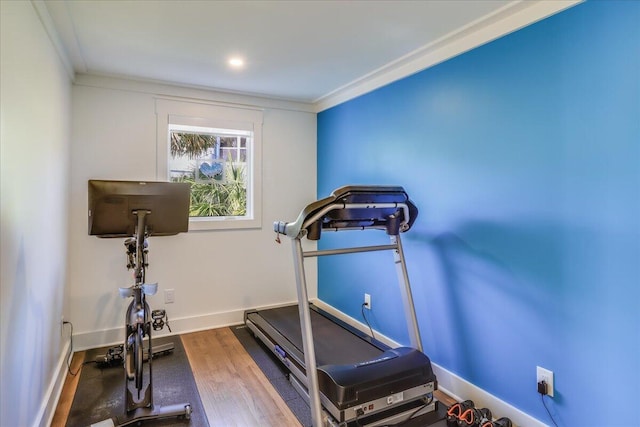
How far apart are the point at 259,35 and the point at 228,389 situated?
238 cm

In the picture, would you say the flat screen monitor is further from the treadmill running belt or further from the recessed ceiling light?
the treadmill running belt

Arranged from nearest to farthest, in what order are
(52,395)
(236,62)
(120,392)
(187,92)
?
(52,395)
(120,392)
(236,62)
(187,92)

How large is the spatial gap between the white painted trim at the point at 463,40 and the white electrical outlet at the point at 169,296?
8.41ft

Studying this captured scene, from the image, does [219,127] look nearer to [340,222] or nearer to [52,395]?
[340,222]

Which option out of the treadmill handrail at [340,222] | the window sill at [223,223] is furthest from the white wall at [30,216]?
the treadmill handrail at [340,222]

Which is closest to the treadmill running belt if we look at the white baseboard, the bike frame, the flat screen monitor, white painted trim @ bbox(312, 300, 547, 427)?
the white baseboard

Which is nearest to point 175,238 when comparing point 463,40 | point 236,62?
point 236,62

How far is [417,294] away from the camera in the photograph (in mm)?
2719

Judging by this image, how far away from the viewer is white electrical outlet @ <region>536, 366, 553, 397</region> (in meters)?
1.85

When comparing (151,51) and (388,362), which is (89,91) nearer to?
(151,51)

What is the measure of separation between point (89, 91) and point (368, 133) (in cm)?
243

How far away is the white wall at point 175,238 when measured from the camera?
3.05m

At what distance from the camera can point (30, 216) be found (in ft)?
5.97

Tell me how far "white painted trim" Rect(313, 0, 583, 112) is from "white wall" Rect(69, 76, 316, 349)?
108 centimetres
